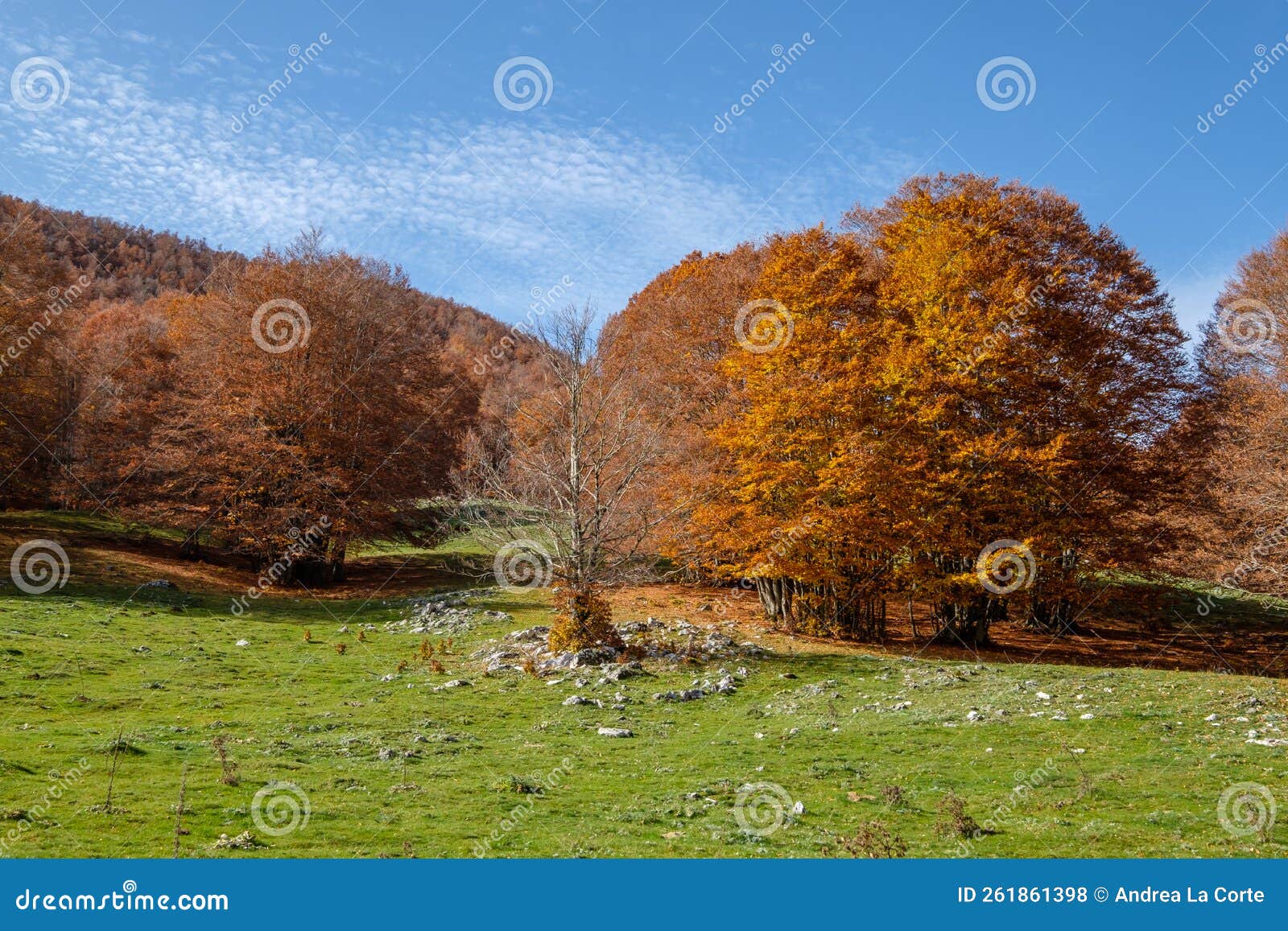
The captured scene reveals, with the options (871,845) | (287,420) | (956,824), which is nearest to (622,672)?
(956,824)

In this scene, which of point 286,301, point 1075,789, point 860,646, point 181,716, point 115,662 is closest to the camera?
point 1075,789

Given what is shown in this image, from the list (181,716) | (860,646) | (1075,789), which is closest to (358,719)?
(181,716)

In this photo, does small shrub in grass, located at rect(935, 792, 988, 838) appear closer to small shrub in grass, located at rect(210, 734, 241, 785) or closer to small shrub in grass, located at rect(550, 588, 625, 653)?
small shrub in grass, located at rect(210, 734, 241, 785)

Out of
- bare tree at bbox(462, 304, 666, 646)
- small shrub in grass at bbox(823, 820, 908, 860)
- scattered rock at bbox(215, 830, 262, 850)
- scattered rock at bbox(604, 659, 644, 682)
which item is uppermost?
bare tree at bbox(462, 304, 666, 646)

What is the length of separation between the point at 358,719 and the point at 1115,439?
2742 centimetres

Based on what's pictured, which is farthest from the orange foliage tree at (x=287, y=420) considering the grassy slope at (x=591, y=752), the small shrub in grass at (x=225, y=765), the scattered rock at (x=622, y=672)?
the small shrub in grass at (x=225, y=765)

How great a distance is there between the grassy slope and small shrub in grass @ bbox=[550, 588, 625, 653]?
2041mm

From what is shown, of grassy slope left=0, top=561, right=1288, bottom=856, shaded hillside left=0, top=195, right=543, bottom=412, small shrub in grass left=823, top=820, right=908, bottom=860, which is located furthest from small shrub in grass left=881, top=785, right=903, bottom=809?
shaded hillside left=0, top=195, right=543, bottom=412

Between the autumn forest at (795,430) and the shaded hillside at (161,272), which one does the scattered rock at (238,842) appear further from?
the shaded hillside at (161,272)

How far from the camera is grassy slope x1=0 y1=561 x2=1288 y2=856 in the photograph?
974 cm

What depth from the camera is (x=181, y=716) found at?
16.5 metres

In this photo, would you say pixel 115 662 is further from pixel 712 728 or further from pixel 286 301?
pixel 286 301

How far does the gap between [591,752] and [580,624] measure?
8378 millimetres

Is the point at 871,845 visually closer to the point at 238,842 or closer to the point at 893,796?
the point at 893,796
